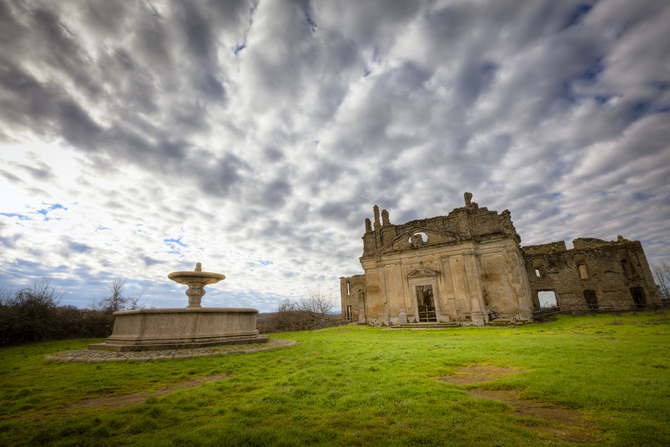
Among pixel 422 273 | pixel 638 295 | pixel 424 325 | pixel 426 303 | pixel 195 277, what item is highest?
pixel 422 273

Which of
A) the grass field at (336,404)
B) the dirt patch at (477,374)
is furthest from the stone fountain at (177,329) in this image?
the dirt patch at (477,374)

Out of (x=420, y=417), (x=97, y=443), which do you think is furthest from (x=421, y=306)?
(x=97, y=443)

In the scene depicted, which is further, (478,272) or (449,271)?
(449,271)

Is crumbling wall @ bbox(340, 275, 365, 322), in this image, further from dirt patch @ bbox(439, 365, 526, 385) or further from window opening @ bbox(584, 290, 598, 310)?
dirt patch @ bbox(439, 365, 526, 385)

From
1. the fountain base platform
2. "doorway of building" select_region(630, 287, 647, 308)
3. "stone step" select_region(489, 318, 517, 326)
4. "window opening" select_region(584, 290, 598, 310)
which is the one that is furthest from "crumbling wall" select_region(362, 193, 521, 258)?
the fountain base platform

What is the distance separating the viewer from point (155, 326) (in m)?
10.4

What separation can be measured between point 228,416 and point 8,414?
345 centimetres

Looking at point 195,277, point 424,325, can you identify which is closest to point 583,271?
point 424,325

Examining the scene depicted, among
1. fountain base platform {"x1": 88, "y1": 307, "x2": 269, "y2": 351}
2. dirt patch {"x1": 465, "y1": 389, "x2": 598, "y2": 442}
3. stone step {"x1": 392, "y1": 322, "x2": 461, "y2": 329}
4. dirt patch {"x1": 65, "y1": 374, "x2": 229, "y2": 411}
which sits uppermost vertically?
fountain base platform {"x1": 88, "y1": 307, "x2": 269, "y2": 351}

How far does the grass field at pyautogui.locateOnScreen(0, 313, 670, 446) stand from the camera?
3373 mm

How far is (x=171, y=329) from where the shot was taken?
34.5ft

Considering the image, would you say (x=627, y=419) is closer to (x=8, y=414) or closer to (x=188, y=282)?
(x=8, y=414)

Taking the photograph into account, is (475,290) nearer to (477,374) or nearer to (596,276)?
(596,276)

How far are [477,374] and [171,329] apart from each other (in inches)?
403
